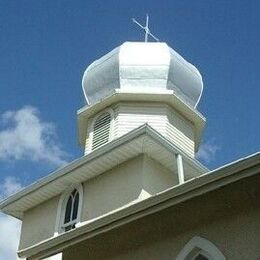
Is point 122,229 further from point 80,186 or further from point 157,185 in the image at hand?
point 80,186

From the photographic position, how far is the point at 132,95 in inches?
679

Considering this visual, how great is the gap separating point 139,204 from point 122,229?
85cm

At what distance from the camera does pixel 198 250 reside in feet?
29.4

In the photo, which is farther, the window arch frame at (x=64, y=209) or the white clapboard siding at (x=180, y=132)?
the white clapboard siding at (x=180, y=132)

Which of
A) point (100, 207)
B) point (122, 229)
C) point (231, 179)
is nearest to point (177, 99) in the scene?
point (100, 207)

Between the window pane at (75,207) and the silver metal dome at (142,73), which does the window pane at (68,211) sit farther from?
the silver metal dome at (142,73)

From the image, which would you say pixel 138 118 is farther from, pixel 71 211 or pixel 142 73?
pixel 71 211

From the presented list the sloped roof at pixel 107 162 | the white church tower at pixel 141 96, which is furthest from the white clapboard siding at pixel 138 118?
the sloped roof at pixel 107 162

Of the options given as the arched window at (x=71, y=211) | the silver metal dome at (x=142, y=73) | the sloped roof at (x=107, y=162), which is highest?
the silver metal dome at (x=142, y=73)

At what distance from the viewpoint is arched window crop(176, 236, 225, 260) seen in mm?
8723

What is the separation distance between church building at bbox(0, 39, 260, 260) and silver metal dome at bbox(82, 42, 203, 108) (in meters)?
0.03

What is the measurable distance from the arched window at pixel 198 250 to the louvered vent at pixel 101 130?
830 centimetres

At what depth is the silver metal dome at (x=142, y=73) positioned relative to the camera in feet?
58.6

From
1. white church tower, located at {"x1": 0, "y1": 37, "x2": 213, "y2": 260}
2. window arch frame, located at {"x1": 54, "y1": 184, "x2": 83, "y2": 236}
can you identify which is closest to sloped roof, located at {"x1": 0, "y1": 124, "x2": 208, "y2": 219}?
white church tower, located at {"x1": 0, "y1": 37, "x2": 213, "y2": 260}
